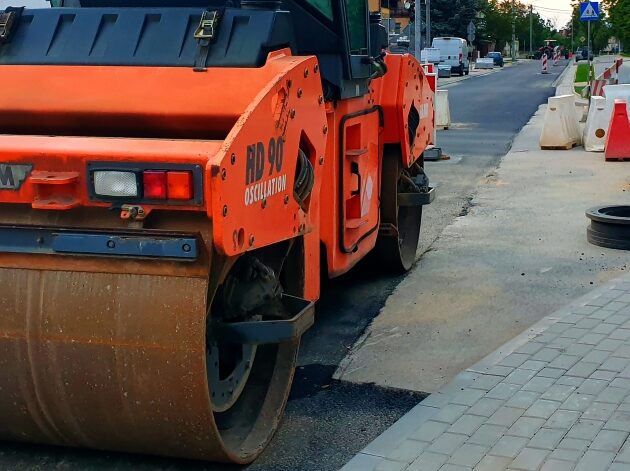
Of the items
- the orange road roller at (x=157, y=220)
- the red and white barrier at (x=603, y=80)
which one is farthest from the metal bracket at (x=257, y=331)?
the red and white barrier at (x=603, y=80)

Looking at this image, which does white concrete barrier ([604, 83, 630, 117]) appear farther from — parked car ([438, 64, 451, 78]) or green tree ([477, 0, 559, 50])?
green tree ([477, 0, 559, 50])

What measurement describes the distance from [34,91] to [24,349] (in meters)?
1.08

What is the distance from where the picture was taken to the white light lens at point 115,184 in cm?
306

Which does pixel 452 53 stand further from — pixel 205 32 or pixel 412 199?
pixel 205 32

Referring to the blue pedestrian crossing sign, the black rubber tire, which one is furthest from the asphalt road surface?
the blue pedestrian crossing sign

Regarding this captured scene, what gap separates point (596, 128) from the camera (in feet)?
45.4

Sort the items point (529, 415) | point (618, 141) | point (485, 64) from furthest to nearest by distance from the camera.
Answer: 1. point (485, 64)
2. point (618, 141)
3. point (529, 415)

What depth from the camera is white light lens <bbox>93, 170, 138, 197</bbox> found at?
3.06 metres

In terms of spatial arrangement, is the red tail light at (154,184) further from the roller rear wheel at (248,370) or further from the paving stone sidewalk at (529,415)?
the paving stone sidewalk at (529,415)

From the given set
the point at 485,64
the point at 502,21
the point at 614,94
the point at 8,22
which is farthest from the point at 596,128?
the point at 502,21

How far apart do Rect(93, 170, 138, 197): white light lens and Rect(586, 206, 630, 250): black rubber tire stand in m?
5.34

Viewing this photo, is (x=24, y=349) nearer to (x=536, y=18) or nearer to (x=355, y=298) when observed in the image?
(x=355, y=298)

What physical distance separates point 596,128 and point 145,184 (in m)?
11.8

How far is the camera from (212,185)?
9.73 feet
